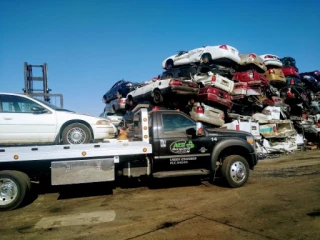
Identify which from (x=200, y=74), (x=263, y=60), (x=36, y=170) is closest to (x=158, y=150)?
(x=36, y=170)

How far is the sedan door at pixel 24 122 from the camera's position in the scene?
6027 mm

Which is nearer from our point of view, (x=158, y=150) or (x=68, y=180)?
(x=68, y=180)

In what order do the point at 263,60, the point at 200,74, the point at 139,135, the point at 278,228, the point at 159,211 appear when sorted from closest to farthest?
1. the point at 278,228
2. the point at 159,211
3. the point at 139,135
4. the point at 200,74
5. the point at 263,60

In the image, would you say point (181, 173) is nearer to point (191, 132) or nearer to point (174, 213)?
point (191, 132)

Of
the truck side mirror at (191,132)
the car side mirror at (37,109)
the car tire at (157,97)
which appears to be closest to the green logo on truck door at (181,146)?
the truck side mirror at (191,132)

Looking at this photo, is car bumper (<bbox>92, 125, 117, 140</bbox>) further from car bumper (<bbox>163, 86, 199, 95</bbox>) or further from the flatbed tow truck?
car bumper (<bbox>163, 86, 199, 95</bbox>)

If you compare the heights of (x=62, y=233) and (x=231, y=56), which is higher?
(x=231, y=56)

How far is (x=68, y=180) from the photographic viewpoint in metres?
5.20

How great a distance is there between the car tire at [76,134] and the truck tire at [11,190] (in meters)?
1.61

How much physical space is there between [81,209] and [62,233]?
3.89 ft

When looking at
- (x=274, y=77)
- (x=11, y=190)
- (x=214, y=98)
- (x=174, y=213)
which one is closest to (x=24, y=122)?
(x=11, y=190)

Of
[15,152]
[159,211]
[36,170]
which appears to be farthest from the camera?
[36,170]

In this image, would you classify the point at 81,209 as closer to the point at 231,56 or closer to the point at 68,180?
the point at 68,180

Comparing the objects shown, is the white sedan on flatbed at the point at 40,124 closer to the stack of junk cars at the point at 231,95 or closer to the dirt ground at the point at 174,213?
the dirt ground at the point at 174,213
